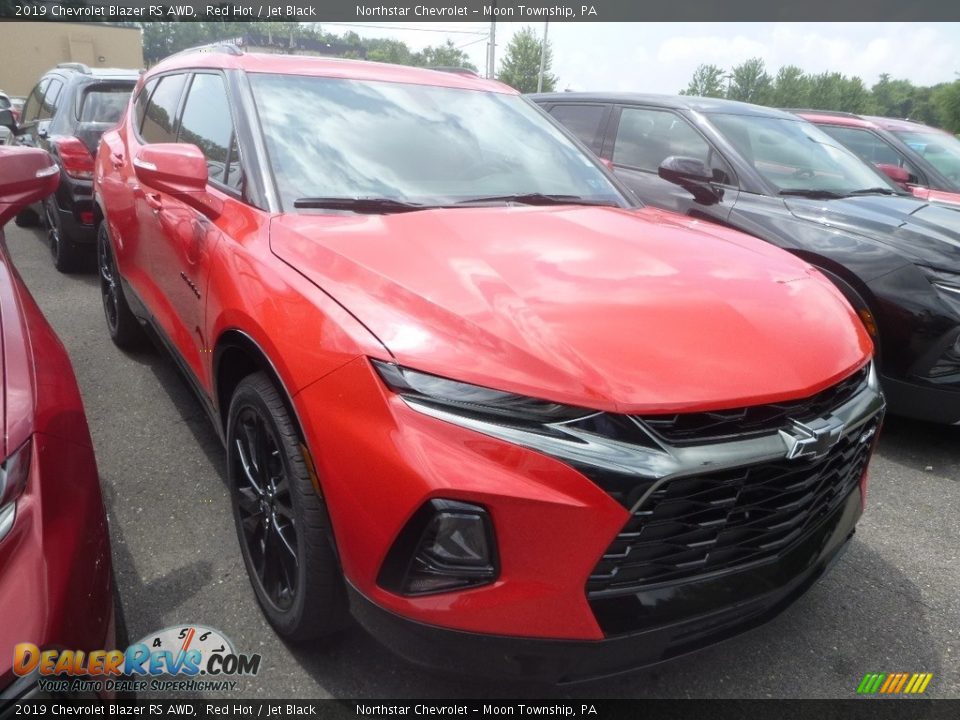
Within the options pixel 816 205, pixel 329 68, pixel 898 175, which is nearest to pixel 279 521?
pixel 329 68

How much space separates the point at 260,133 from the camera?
7.77ft

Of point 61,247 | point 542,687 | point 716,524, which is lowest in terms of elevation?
point 61,247

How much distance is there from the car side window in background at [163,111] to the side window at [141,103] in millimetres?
56

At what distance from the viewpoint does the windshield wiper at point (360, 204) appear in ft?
7.25

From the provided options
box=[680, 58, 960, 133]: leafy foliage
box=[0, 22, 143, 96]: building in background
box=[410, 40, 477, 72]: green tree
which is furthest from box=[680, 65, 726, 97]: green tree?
box=[0, 22, 143, 96]: building in background

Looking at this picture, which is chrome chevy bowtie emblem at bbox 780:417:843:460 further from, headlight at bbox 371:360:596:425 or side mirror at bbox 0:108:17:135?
side mirror at bbox 0:108:17:135

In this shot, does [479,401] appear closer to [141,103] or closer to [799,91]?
[141,103]

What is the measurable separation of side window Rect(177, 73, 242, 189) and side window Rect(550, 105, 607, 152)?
3117mm

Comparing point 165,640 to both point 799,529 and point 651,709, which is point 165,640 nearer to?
point 651,709

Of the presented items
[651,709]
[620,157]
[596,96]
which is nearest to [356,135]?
[651,709]

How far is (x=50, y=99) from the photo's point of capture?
698 centimetres

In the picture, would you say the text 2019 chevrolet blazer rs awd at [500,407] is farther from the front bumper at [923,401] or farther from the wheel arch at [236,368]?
the front bumper at [923,401]

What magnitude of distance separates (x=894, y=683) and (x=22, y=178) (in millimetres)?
3029

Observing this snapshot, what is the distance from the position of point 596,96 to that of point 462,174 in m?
3.53
